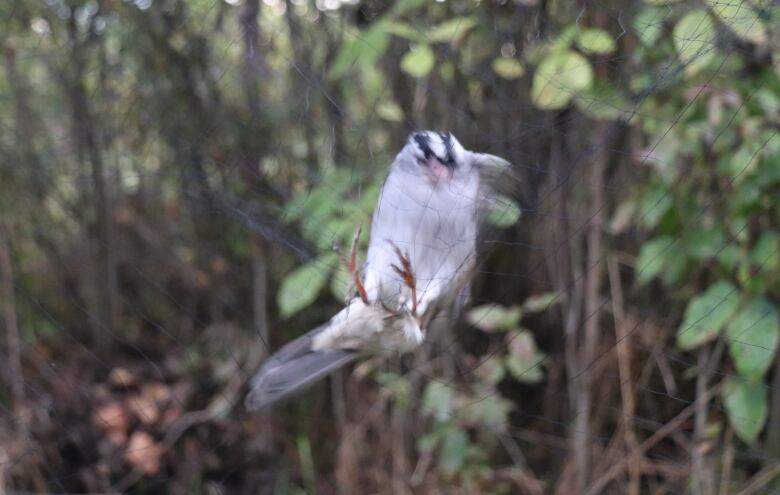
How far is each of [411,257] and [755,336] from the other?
88 cm

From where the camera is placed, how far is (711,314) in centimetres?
188

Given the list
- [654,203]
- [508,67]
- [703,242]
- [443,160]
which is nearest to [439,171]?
[443,160]

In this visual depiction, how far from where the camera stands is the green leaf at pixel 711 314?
186 centimetres

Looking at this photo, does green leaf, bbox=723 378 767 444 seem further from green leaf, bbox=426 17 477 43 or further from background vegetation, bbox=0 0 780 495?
green leaf, bbox=426 17 477 43

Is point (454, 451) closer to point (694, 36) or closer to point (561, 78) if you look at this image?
point (561, 78)

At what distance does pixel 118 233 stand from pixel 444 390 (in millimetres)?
1335

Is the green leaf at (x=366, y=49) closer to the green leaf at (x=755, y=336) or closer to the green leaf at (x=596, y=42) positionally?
the green leaf at (x=596, y=42)

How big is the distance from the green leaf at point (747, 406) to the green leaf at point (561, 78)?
80 centimetres

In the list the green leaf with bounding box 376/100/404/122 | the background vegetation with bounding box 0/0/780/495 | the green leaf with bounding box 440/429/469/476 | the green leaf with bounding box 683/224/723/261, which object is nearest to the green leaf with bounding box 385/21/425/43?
the background vegetation with bounding box 0/0/780/495

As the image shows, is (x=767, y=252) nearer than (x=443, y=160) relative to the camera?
No

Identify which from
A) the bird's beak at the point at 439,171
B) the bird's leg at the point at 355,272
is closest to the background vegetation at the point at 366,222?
the bird's beak at the point at 439,171

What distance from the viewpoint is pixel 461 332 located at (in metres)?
2.29

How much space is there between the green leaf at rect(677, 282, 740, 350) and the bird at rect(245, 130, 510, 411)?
674 millimetres

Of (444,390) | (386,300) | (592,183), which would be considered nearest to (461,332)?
(444,390)
